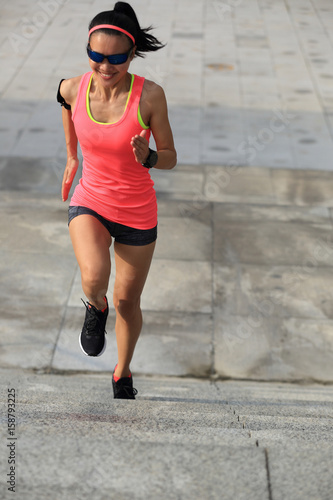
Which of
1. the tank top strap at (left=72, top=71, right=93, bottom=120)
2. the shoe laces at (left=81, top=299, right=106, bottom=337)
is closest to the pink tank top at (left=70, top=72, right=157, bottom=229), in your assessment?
the tank top strap at (left=72, top=71, right=93, bottom=120)

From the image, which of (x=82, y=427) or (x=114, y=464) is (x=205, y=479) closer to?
(x=114, y=464)

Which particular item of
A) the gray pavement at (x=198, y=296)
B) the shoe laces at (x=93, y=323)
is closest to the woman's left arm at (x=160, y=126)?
the shoe laces at (x=93, y=323)

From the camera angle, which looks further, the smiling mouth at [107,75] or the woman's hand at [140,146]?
the smiling mouth at [107,75]

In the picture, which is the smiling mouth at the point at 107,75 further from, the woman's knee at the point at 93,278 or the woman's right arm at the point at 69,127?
the woman's knee at the point at 93,278

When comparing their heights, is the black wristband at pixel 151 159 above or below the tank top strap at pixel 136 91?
below

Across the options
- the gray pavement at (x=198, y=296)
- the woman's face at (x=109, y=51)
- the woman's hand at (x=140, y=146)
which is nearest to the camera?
the gray pavement at (x=198, y=296)

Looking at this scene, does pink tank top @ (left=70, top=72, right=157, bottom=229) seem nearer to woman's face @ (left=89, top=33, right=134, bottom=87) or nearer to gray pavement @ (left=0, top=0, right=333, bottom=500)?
woman's face @ (left=89, top=33, right=134, bottom=87)

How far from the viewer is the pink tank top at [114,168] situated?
136 inches

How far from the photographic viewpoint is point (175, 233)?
726cm

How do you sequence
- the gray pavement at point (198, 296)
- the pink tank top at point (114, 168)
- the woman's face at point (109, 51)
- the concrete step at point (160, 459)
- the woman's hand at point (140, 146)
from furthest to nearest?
1. the pink tank top at point (114, 168)
2. the woman's face at point (109, 51)
3. the woman's hand at point (140, 146)
4. the gray pavement at point (198, 296)
5. the concrete step at point (160, 459)

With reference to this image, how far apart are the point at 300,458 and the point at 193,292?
154 inches

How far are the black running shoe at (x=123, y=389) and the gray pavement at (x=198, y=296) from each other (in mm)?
98

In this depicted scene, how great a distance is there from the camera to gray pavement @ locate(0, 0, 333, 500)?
2.30 metres

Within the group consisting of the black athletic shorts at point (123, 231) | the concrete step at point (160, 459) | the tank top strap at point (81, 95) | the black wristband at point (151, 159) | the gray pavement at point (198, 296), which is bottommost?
the gray pavement at point (198, 296)
